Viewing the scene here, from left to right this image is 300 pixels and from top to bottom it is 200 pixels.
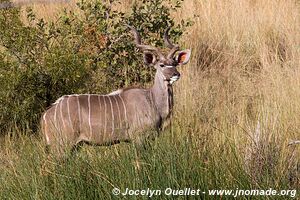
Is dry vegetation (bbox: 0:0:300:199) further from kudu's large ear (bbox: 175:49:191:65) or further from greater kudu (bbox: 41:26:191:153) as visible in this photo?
kudu's large ear (bbox: 175:49:191:65)

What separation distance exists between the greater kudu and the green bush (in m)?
0.41

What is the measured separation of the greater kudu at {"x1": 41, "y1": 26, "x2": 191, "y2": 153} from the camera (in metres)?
4.22

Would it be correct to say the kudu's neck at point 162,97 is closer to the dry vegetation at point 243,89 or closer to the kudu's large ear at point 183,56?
the dry vegetation at point 243,89

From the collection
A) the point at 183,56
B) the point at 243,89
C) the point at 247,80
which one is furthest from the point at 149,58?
the point at 247,80

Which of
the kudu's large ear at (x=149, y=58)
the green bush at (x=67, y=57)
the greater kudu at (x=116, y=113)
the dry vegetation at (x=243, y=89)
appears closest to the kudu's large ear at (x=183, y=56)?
the greater kudu at (x=116, y=113)

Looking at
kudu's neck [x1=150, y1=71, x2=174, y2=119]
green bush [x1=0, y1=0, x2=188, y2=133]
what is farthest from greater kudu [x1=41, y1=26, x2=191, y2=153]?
green bush [x1=0, y1=0, x2=188, y2=133]

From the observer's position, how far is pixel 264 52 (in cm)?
653

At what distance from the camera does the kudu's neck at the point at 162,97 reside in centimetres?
459

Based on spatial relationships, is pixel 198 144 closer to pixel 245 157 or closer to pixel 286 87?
pixel 245 157

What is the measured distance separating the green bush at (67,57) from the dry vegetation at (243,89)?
20.9 inches

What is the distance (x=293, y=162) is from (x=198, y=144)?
1.58ft

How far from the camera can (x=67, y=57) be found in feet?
15.7

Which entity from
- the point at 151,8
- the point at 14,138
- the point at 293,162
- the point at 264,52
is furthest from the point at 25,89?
the point at 264,52

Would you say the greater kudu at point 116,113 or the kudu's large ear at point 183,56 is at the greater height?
the kudu's large ear at point 183,56
